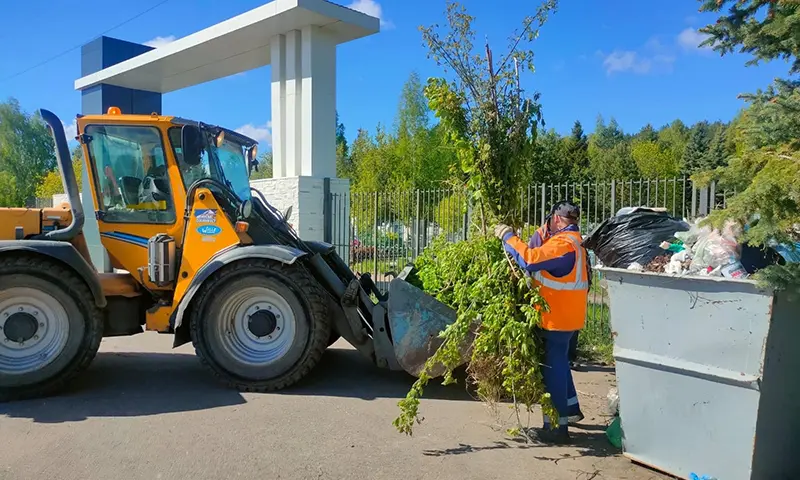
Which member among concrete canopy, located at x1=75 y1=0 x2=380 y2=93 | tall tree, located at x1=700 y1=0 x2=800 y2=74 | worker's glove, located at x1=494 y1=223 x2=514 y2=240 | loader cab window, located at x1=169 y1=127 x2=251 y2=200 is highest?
concrete canopy, located at x1=75 y1=0 x2=380 y2=93

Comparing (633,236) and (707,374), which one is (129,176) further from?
(707,374)

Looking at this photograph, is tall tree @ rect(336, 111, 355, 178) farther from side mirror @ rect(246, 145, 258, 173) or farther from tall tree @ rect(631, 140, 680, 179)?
side mirror @ rect(246, 145, 258, 173)

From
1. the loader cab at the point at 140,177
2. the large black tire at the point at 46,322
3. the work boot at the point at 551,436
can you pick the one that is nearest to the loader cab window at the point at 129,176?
the loader cab at the point at 140,177

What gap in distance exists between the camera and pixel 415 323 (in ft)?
16.3

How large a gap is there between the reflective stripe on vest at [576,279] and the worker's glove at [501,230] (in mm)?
350

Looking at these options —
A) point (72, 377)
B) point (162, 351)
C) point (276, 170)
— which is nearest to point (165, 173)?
point (72, 377)

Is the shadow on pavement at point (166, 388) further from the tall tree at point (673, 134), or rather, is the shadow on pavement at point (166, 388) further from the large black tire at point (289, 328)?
the tall tree at point (673, 134)

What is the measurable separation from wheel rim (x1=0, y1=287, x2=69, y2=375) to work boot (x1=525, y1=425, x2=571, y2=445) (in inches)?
156

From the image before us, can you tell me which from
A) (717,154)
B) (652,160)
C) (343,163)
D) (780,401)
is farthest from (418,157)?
(780,401)

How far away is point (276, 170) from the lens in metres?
11.6

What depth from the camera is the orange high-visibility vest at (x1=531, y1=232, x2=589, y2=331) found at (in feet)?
13.4

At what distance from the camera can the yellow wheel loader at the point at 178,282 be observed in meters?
4.99

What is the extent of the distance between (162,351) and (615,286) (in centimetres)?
536

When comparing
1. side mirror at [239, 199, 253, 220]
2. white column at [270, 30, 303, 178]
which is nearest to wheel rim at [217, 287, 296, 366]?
side mirror at [239, 199, 253, 220]
